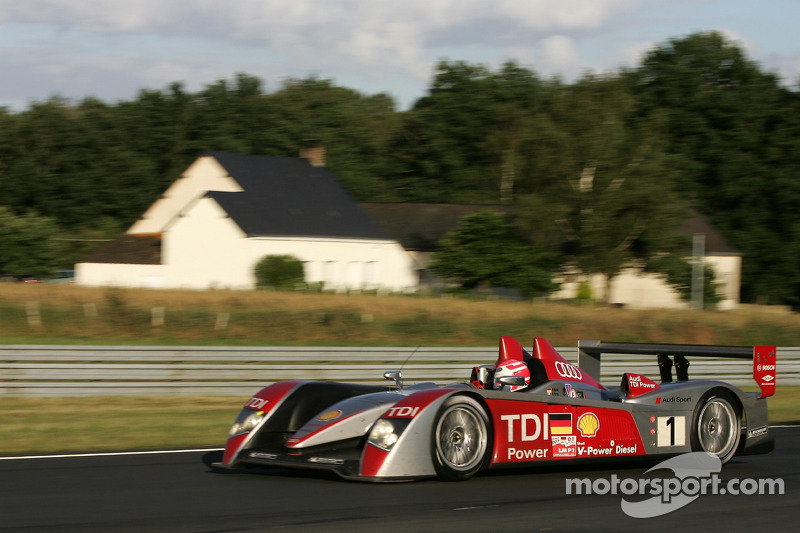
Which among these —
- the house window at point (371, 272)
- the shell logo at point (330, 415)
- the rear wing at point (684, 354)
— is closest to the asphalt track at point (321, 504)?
the shell logo at point (330, 415)

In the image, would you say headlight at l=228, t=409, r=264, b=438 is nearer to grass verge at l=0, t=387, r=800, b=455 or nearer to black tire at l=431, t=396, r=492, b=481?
black tire at l=431, t=396, r=492, b=481

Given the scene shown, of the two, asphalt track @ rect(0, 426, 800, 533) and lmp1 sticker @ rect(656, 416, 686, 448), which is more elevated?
lmp1 sticker @ rect(656, 416, 686, 448)

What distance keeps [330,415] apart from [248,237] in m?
37.2

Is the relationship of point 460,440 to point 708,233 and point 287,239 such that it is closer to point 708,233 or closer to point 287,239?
point 287,239

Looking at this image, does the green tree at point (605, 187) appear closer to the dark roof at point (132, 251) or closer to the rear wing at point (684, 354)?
the dark roof at point (132, 251)

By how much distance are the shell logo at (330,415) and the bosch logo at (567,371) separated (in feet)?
6.67

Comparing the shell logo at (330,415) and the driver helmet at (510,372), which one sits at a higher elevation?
the driver helmet at (510,372)

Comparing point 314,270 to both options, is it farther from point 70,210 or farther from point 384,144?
point 384,144

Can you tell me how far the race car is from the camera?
781 cm

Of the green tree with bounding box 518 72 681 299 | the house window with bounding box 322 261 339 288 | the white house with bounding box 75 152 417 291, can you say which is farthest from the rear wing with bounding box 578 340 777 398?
the house window with bounding box 322 261 339 288

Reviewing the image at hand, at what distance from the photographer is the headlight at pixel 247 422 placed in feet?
27.4

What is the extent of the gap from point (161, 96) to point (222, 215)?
35153mm

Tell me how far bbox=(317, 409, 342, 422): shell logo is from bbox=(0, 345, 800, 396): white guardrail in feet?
19.8

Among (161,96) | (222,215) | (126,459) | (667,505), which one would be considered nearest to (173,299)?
(222,215)
